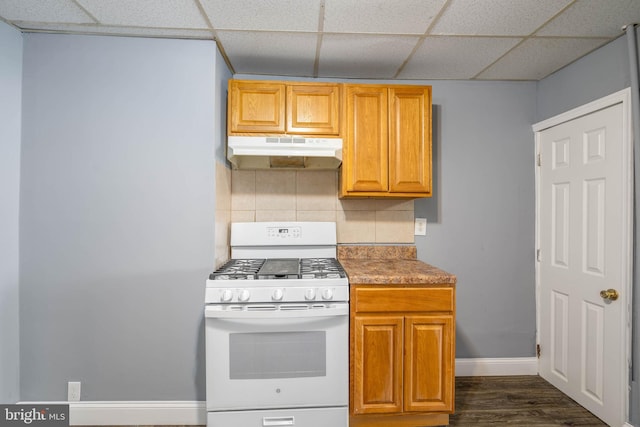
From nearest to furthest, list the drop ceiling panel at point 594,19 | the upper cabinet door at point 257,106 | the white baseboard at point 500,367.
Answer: the drop ceiling panel at point 594,19 → the upper cabinet door at point 257,106 → the white baseboard at point 500,367

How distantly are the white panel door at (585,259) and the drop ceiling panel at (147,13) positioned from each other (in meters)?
2.44

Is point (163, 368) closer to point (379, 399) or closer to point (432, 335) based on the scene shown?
point (379, 399)

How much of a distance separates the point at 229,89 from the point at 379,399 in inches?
81.6

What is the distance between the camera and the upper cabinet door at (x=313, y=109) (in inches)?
81.8

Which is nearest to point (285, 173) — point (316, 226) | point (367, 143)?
point (316, 226)

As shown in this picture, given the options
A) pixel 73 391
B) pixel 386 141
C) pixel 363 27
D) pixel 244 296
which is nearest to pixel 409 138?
pixel 386 141

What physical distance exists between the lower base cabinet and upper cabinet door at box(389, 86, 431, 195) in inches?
29.2

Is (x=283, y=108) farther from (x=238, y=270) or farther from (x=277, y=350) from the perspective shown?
(x=277, y=350)

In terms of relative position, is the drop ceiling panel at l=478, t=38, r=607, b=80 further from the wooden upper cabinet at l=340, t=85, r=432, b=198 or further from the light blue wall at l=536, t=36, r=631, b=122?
the wooden upper cabinet at l=340, t=85, r=432, b=198

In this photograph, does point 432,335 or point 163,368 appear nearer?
point 432,335

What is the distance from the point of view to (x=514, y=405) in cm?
209

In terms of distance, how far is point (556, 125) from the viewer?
2.27 m
